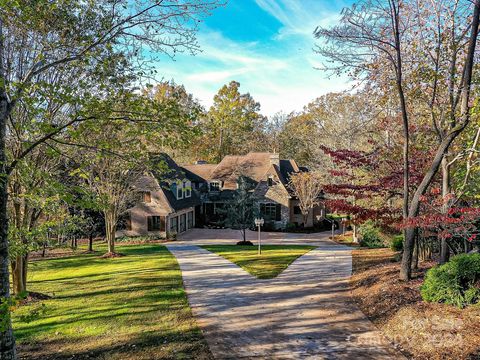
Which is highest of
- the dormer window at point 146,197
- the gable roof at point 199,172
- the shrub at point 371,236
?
the gable roof at point 199,172

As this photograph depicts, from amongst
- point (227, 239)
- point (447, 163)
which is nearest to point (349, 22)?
point (447, 163)

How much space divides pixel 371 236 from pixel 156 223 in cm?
1681

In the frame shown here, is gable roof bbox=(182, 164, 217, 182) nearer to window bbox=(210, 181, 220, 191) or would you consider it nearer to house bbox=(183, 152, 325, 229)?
house bbox=(183, 152, 325, 229)

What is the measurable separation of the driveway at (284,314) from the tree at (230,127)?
37379mm

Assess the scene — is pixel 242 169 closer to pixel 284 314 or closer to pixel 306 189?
pixel 306 189

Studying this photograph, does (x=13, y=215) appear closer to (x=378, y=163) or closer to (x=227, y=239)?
(x=378, y=163)

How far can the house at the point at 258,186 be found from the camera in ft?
109

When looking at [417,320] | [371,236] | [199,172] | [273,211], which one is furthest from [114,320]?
[199,172]

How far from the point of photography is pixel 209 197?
36062 mm

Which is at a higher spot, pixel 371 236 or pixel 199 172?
pixel 199 172

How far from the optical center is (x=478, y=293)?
7996 millimetres

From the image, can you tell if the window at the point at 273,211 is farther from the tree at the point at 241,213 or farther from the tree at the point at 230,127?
the tree at the point at 230,127

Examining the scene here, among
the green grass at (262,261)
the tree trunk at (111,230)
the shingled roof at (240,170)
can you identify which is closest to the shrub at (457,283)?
the green grass at (262,261)

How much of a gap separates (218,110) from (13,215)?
44.9m
